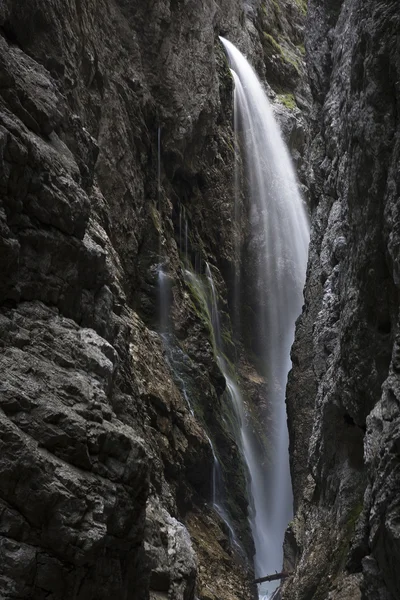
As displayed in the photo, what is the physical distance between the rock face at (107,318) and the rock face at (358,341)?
293 centimetres

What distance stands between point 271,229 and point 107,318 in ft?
87.6

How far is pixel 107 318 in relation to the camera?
36.0 feet

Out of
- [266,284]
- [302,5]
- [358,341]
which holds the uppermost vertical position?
[302,5]

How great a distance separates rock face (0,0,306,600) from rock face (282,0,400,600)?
2.93m

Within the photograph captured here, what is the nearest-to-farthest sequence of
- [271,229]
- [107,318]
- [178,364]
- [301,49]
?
[107,318], [178,364], [271,229], [301,49]

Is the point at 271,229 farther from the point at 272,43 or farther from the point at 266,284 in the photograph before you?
the point at 272,43

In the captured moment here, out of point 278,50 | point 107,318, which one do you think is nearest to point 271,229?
point 278,50

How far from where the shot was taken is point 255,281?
35156mm

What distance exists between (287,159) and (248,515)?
23692mm

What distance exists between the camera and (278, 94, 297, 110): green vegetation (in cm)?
4195

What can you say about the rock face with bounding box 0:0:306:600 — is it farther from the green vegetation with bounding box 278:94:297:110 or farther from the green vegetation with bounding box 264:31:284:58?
the green vegetation with bounding box 264:31:284:58

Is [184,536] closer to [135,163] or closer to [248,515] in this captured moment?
[248,515]

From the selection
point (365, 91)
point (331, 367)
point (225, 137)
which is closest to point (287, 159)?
point (225, 137)

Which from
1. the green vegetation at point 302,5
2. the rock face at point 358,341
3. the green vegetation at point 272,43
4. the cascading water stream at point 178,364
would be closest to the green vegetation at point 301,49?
the green vegetation at point 272,43
